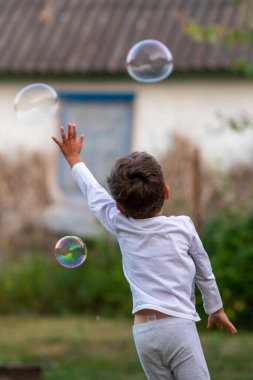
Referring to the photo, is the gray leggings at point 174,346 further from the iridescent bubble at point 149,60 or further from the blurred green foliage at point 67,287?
the blurred green foliage at point 67,287

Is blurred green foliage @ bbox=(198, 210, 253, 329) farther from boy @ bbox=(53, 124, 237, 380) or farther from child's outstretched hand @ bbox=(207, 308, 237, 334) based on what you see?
boy @ bbox=(53, 124, 237, 380)

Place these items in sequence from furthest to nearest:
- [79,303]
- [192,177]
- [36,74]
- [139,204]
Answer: [36,74], [192,177], [79,303], [139,204]

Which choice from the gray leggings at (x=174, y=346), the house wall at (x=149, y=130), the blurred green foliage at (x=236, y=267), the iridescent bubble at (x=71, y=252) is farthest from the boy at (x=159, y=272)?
the house wall at (x=149, y=130)

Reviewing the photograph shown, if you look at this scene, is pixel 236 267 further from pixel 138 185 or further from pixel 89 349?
pixel 138 185

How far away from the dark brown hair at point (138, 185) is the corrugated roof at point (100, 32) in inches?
383

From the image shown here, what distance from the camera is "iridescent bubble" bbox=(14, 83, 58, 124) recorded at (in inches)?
263

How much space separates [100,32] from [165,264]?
37.2 feet

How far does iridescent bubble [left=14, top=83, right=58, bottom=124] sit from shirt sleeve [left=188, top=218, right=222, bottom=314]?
213cm

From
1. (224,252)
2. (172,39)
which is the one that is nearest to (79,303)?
(224,252)

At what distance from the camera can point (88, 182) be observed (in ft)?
16.6

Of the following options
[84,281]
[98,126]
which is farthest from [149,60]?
[98,126]

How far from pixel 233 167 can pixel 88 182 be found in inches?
377

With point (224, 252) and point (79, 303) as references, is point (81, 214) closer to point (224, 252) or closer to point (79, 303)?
point (79, 303)

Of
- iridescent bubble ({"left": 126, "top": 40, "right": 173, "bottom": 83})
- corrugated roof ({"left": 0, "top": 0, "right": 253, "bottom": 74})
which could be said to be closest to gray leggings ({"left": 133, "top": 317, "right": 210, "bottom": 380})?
iridescent bubble ({"left": 126, "top": 40, "right": 173, "bottom": 83})
